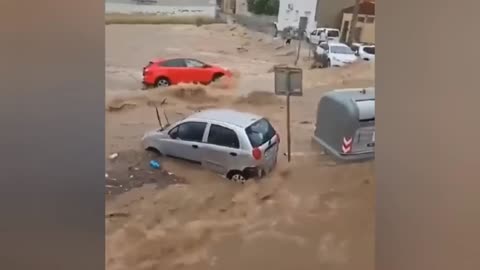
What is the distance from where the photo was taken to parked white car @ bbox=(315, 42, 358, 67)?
126 cm

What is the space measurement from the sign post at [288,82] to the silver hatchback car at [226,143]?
2.2 inches

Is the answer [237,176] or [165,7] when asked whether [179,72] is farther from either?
[237,176]

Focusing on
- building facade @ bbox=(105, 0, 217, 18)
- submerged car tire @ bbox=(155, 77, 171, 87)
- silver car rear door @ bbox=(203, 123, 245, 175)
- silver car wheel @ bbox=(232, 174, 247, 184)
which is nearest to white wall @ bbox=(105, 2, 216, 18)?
building facade @ bbox=(105, 0, 217, 18)

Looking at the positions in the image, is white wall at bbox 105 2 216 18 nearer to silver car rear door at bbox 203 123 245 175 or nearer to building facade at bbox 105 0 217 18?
building facade at bbox 105 0 217 18

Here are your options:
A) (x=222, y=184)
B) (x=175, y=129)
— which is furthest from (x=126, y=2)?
(x=222, y=184)

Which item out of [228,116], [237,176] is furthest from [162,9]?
[237,176]

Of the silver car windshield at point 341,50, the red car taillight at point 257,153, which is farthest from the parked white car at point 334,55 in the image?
the red car taillight at point 257,153

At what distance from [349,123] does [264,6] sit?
32 cm

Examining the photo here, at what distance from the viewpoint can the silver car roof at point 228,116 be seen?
121 cm
